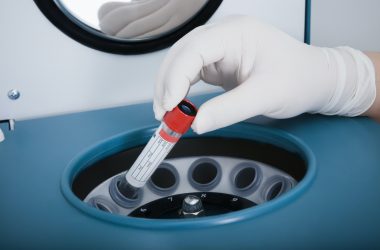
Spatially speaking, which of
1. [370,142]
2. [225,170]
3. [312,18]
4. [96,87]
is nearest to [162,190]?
[225,170]

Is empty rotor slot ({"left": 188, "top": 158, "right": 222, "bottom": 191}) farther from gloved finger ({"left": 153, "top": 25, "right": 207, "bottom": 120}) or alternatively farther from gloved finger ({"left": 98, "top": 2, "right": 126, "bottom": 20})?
gloved finger ({"left": 98, "top": 2, "right": 126, "bottom": 20})

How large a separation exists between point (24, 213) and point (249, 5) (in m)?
0.72

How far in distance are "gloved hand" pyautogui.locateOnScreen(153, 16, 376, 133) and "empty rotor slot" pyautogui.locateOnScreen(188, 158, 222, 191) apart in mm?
178

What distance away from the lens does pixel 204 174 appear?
89cm

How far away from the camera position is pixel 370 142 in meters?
0.69

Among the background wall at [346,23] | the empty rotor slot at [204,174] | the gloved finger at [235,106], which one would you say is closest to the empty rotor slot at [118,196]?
the empty rotor slot at [204,174]

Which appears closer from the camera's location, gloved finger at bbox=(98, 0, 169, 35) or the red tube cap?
the red tube cap

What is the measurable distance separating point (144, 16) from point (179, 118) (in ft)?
1.26

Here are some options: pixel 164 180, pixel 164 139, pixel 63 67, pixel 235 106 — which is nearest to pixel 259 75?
pixel 235 106

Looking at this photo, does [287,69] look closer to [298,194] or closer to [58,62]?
[298,194]

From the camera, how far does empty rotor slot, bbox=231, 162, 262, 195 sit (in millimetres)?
839

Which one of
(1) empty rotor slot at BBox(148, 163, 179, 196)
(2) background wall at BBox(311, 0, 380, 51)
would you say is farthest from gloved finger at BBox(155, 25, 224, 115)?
(2) background wall at BBox(311, 0, 380, 51)

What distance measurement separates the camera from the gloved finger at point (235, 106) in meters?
0.63

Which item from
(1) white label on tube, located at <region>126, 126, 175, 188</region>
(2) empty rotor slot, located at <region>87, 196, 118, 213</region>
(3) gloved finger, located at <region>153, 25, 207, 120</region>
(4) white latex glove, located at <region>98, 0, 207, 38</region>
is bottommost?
(2) empty rotor slot, located at <region>87, 196, 118, 213</region>
